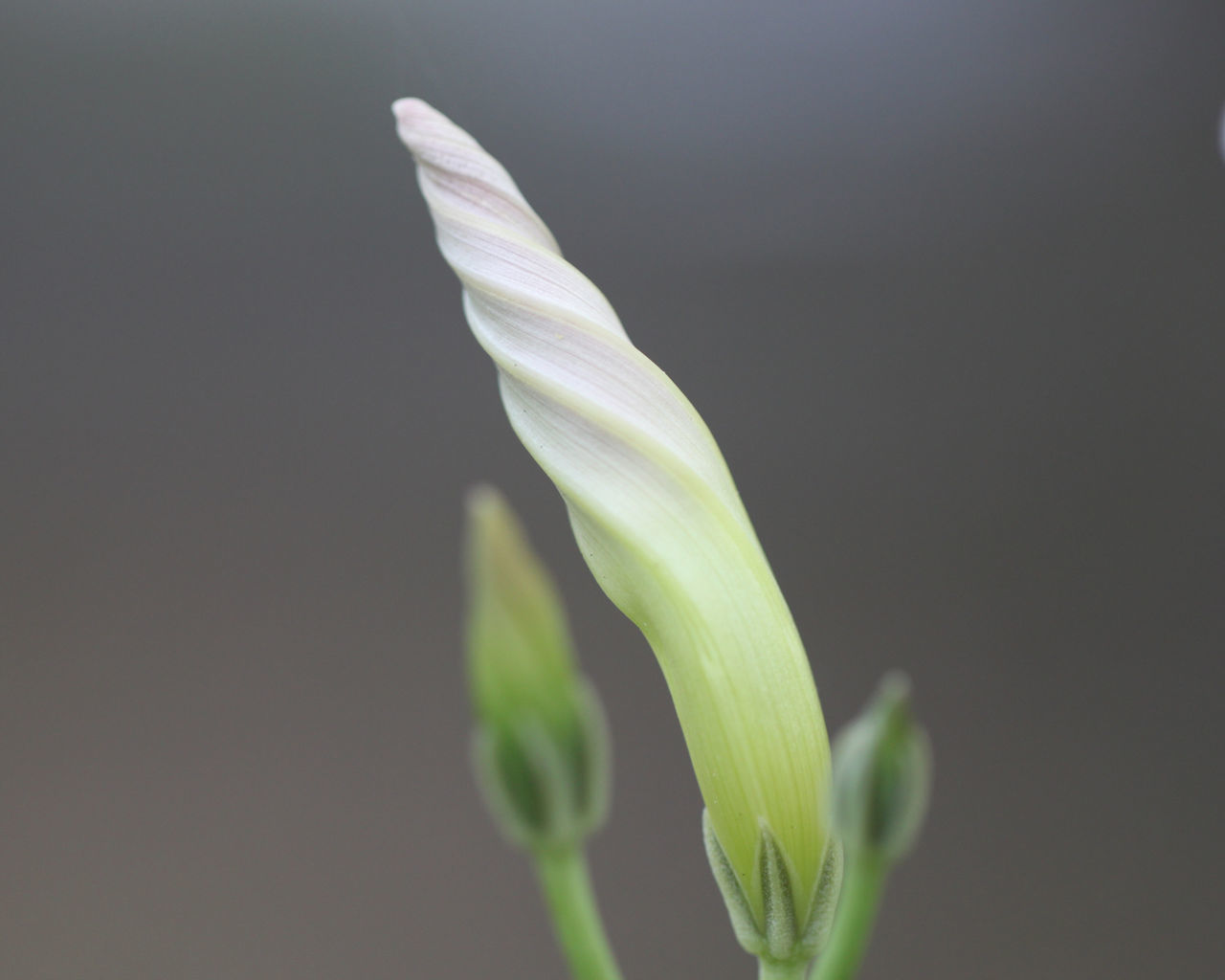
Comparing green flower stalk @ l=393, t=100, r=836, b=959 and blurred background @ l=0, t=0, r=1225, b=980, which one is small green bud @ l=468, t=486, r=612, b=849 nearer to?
green flower stalk @ l=393, t=100, r=836, b=959

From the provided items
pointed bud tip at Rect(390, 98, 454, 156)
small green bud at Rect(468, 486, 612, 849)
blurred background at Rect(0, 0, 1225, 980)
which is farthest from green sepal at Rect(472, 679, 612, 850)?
blurred background at Rect(0, 0, 1225, 980)

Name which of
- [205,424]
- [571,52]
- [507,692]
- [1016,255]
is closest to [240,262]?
[205,424]

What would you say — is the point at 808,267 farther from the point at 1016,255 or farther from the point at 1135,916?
the point at 1135,916

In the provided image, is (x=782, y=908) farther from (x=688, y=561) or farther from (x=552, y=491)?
(x=552, y=491)

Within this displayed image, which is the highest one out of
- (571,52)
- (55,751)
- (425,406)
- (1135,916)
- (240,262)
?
(571,52)

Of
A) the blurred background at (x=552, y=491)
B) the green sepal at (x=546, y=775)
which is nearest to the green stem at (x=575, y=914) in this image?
the green sepal at (x=546, y=775)

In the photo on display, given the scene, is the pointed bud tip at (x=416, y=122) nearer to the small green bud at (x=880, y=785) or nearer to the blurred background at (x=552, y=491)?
the small green bud at (x=880, y=785)

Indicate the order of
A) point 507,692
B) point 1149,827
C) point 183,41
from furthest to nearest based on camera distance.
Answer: point 1149,827
point 183,41
point 507,692

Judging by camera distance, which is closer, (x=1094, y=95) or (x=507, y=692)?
(x=507, y=692)
